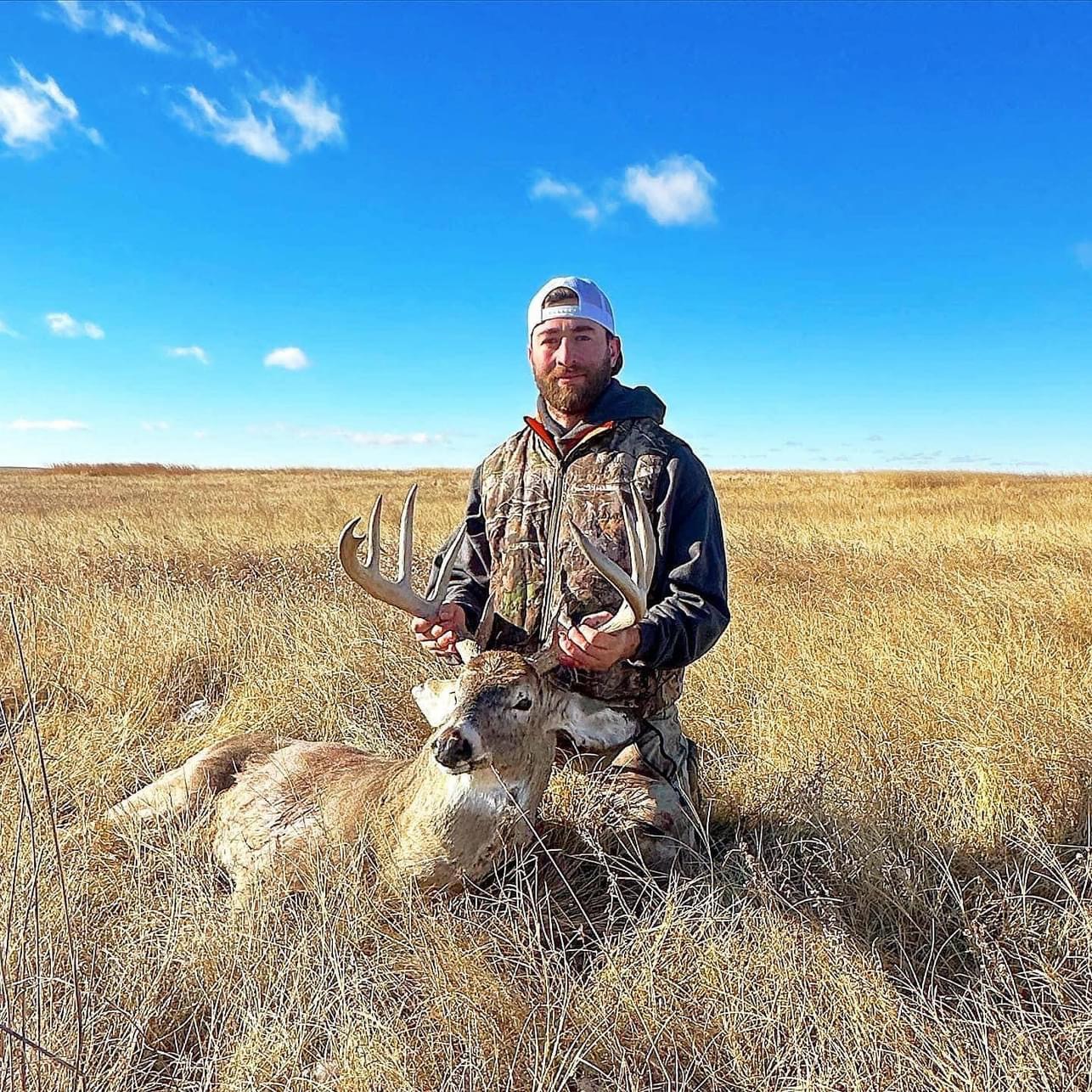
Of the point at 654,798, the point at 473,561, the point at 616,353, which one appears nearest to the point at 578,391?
the point at 616,353

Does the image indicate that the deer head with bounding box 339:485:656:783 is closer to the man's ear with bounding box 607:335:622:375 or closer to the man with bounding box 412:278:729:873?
the man with bounding box 412:278:729:873

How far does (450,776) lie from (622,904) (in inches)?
28.0

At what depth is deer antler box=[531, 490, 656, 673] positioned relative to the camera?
9.50 ft

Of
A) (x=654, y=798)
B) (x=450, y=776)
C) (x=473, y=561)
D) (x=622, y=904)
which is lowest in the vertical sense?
(x=622, y=904)

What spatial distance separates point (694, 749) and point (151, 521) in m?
11.5

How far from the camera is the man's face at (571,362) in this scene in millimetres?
3742

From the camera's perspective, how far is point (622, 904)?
115 inches

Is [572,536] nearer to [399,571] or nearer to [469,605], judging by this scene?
[469,605]

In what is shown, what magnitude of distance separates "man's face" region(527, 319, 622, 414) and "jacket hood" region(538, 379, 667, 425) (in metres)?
0.04

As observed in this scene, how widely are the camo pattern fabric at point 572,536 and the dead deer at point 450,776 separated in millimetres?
251

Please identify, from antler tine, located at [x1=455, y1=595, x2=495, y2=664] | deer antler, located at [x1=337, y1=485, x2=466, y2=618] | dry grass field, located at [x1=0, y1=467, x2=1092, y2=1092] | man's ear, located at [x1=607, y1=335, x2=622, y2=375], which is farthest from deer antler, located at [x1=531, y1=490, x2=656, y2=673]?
man's ear, located at [x1=607, y1=335, x2=622, y2=375]

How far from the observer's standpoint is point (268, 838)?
129 inches

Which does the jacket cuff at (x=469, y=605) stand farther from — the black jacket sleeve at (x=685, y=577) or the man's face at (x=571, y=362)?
the man's face at (x=571, y=362)

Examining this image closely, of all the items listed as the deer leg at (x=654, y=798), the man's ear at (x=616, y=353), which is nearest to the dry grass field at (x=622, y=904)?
the deer leg at (x=654, y=798)
